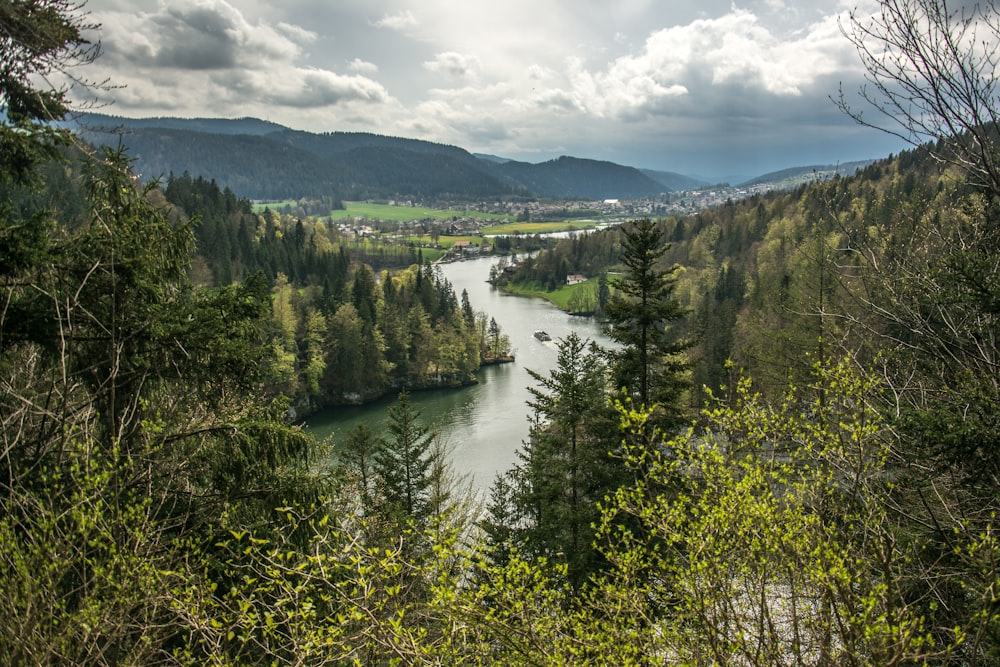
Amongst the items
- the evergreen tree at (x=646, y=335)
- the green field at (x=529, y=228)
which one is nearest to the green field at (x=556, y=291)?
the evergreen tree at (x=646, y=335)

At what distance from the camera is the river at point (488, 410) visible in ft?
95.6

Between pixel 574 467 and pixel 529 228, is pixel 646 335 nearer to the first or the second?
pixel 574 467

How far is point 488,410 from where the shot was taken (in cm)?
3788

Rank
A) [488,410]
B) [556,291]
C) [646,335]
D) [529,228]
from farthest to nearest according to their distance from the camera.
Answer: [529,228], [556,291], [488,410], [646,335]

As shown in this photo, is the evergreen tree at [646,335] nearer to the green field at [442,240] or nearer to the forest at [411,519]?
the forest at [411,519]

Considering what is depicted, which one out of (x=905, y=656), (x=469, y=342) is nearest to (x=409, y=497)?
(x=905, y=656)

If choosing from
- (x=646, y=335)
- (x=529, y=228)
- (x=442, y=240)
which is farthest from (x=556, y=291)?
(x=529, y=228)

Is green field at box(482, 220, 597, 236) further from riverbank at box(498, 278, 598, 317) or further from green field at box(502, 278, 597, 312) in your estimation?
riverbank at box(498, 278, 598, 317)

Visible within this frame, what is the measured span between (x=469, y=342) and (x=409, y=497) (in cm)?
3275

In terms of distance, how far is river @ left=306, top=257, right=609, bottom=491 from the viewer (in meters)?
29.1

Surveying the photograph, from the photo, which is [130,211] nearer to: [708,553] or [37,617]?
[37,617]

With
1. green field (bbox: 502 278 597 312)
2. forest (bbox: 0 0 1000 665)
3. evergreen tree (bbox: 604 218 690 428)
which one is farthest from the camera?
green field (bbox: 502 278 597 312)

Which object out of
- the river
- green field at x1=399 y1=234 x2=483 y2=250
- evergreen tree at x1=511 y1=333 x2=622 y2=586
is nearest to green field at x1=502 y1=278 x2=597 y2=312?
the river

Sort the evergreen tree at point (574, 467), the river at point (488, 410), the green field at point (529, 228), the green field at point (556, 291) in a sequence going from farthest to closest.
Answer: the green field at point (529, 228) < the green field at point (556, 291) < the river at point (488, 410) < the evergreen tree at point (574, 467)
